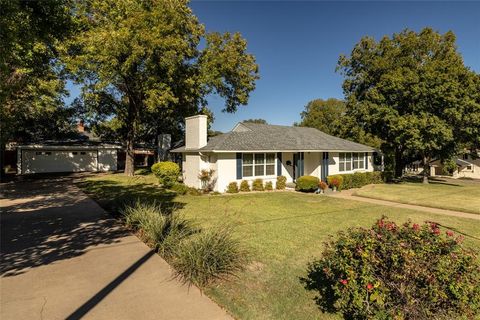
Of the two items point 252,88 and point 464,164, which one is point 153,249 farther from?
point 464,164

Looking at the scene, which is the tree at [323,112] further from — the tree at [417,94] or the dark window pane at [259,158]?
the dark window pane at [259,158]

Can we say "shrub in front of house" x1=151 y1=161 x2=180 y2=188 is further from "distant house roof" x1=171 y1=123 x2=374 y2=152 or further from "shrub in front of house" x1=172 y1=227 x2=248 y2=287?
"shrub in front of house" x1=172 y1=227 x2=248 y2=287

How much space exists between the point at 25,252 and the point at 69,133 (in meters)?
36.6

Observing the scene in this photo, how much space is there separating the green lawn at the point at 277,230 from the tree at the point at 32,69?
740 cm

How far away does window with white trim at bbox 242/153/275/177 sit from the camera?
19.0 meters

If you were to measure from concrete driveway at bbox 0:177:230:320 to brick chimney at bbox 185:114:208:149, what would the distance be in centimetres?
980

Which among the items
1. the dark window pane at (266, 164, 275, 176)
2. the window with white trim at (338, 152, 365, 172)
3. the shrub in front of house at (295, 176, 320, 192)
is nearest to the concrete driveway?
the dark window pane at (266, 164, 275, 176)

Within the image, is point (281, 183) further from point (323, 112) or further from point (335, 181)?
point (323, 112)

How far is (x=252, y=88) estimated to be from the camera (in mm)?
31875

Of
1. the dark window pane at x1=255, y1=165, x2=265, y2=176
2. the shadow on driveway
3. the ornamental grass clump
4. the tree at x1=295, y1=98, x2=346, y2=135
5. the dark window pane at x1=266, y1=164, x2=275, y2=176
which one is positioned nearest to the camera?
the shadow on driveway

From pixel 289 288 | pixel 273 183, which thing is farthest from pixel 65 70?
pixel 289 288

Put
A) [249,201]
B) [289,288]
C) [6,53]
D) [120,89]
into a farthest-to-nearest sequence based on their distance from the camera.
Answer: [120,89] < [249,201] < [6,53] < [289,288]

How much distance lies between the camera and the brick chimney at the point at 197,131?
1902 centimetres

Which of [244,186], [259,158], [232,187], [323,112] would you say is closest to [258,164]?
[259,158]
